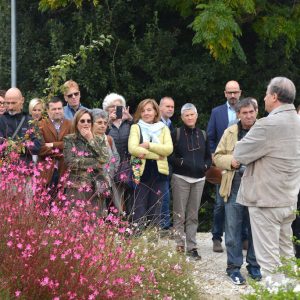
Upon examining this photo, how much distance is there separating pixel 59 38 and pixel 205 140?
19.0 ft

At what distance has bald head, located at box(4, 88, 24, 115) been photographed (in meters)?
9.09

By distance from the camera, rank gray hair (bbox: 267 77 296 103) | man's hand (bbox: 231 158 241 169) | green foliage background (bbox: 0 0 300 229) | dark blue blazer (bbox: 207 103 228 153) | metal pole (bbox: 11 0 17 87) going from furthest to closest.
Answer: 1. green foliage background (bbox: 0 0 300 229)
2. metal pole (bbox: 11 0 17 87)
3. dark blue blazer (bbox: 207 103 228 153)
4. man's hand (bbox: 231 158 241 169)
5. gray hair (bbox: 267 77 296 103)

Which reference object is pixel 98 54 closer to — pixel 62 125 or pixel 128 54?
pixel 128 54

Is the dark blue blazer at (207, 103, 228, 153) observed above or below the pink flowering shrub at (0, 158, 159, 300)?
above

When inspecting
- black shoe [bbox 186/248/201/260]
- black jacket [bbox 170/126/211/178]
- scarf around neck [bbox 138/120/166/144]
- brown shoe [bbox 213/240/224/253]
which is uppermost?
scarf around neck [bbox 138/120/166/144]

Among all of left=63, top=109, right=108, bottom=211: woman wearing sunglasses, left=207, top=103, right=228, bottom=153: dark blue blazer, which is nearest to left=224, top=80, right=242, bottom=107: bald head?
left=207, top=103, right=228, bottom=153: dark blue blazer

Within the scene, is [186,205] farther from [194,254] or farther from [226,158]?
[226,158]

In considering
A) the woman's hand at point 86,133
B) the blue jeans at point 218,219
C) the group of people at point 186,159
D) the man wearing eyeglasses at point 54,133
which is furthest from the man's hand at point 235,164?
the blue jeans at point 218,219

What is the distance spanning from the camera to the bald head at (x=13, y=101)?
909cm

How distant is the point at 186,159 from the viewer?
938 cm

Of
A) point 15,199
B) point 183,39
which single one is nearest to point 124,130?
point 15,199

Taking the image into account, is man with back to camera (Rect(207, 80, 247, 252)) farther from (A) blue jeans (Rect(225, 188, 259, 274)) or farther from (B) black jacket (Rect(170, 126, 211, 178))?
(A) blue jeans (Rect(225, 188, 259, 274))

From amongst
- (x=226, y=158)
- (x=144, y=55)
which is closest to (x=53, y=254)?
(x=226, y=158)

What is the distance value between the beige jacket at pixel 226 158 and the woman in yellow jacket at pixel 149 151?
901mm
